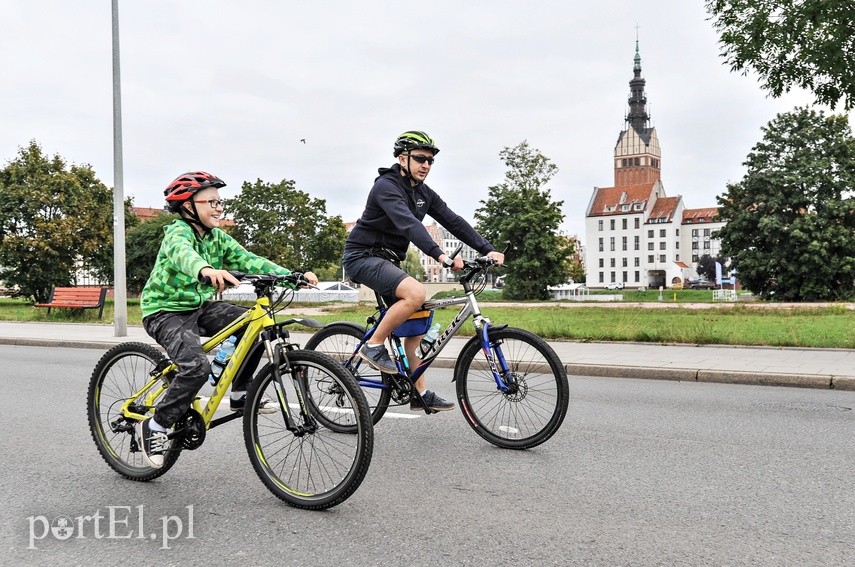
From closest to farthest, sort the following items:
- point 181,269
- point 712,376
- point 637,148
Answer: point 181,269 → point 712,376 → point 637,148

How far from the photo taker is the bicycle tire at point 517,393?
191 inches

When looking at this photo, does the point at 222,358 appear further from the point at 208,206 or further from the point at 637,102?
the point at 637,102

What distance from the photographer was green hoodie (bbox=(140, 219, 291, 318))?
4.04 meters

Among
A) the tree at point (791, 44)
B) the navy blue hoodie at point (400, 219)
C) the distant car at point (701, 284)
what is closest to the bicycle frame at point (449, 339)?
the navy blue hoodie at point (400, 219)

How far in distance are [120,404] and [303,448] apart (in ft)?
4.26

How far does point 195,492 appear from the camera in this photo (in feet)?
13.9

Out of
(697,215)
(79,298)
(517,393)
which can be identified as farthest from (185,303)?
(697,215)

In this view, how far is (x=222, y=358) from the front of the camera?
164 inches

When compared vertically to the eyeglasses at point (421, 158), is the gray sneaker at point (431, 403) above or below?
below

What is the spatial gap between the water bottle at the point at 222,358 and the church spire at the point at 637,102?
490ft

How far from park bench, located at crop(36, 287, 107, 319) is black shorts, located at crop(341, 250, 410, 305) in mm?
17566

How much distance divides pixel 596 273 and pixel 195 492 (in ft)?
417

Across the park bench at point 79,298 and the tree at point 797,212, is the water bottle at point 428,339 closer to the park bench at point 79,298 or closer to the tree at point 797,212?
the park bench at point 79,298

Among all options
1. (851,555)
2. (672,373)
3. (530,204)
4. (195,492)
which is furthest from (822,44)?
(530,204)
